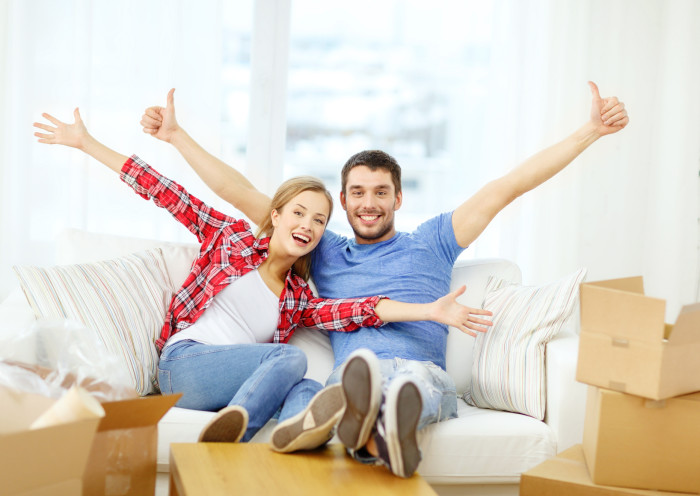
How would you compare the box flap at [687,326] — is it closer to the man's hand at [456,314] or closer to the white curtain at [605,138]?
the man's hand at [456,314]

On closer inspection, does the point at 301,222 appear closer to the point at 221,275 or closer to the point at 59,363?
the point at 221,275

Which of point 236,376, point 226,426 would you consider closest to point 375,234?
point 236,376

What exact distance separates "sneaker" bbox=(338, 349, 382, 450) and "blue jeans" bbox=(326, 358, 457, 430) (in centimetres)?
29

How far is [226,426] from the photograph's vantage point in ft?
5.38

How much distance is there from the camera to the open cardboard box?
50.4 inches

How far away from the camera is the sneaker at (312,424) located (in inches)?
60.7

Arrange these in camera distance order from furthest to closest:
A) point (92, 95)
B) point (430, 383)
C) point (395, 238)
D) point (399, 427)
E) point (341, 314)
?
point (92, 95)
point (395, 238)
point (341, 314)
point (430, 383)
point (399, 427)

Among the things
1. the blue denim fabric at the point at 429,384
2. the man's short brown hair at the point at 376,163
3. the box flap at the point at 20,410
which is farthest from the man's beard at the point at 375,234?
the box flap at the point at 20,410

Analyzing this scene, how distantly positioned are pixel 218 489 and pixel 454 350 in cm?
113

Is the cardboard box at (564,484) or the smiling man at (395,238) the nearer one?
the cardboard box at (564,484)

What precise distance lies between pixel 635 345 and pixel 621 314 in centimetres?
7

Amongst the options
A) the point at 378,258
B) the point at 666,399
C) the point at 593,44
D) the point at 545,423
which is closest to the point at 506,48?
the point at 593,44

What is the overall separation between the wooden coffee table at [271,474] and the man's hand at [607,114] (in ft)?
4.24

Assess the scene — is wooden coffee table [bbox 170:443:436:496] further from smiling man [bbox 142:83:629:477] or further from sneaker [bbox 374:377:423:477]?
smiling man [bbox 142:83:629:477]
